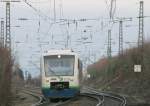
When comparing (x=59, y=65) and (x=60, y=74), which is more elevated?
(x=59, y=65)

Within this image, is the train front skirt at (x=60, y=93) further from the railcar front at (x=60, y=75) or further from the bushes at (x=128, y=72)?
the bushes at (x=128, y=72)

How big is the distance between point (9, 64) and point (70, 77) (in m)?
10.0

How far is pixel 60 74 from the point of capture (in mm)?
36344

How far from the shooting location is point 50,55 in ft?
120

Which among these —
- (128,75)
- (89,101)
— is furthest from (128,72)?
(89,101)

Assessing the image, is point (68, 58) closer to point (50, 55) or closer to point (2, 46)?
point (50, 55)

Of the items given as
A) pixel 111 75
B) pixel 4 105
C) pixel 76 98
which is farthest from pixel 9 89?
pixel 111 75

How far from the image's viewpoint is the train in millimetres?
36031

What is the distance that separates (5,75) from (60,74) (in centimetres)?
1036

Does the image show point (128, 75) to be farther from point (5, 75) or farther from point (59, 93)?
point (5, 75)

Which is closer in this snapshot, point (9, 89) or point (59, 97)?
point (9, 89)

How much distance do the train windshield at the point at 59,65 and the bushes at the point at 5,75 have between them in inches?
365

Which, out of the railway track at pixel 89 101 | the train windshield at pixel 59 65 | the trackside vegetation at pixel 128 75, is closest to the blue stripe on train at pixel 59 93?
the railway track at pixel 89 101

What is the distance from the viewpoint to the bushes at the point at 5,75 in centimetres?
2592
